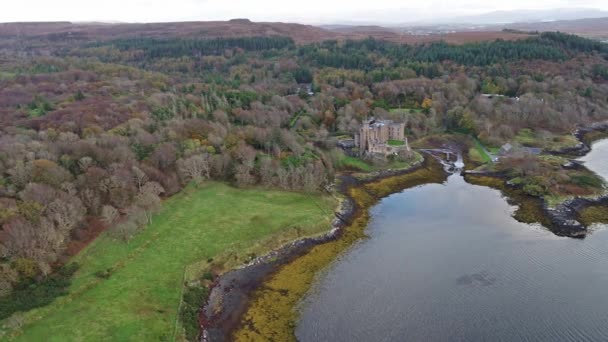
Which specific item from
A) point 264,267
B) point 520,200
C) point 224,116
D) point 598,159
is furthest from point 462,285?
point 224,116

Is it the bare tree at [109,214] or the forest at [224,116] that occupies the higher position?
the forest at [224,116]

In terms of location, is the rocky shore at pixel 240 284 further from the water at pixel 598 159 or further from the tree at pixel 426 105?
the tree at pixel 426 105

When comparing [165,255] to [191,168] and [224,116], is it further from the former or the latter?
[224,116]

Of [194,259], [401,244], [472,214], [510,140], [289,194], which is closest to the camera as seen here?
[194,259]

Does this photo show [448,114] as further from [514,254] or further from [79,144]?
[79,144]

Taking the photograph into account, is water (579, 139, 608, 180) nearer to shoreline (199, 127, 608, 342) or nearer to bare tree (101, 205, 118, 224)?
shoreline (199, 127, 608, 342)

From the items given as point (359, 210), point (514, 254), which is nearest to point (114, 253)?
point (359, 210)

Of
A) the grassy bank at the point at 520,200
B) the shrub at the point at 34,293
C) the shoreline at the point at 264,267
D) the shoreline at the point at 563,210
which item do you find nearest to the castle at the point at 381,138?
the shoreline at the point at 264,267

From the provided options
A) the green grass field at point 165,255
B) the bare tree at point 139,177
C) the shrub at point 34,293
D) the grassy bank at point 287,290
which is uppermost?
the bare tree at point 139,177
